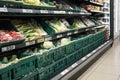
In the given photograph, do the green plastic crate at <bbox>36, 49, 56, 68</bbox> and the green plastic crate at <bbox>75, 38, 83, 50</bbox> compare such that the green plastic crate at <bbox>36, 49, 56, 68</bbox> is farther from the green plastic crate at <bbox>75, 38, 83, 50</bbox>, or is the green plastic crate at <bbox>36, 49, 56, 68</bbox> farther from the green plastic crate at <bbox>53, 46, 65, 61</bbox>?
the green plastic crate at <bbox>75, 38, 83, 50</bbox>

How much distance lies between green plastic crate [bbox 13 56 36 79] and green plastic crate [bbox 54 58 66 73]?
55 centimetres

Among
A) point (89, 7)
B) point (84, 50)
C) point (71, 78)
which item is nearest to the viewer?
point (71, 78)

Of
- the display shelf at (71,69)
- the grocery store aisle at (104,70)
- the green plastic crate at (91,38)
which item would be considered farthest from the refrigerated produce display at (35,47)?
the green plastic crate at (91,38)

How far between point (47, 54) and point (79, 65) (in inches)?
42.4

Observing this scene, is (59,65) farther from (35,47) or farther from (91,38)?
(91,38)

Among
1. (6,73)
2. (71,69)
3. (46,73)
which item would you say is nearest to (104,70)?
(71,69)

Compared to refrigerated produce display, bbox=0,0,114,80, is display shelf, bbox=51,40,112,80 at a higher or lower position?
lower

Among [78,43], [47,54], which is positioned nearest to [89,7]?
[78,43]

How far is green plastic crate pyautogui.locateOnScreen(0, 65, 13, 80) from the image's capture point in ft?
5.73

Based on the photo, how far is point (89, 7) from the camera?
5426 millimetres

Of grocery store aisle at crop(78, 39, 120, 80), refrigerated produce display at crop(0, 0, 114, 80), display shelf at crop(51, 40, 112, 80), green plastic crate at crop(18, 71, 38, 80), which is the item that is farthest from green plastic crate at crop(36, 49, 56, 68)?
grocery store aisle at crop(78, 39, 120, 80)

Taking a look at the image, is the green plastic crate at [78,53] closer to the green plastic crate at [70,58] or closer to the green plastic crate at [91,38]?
the green plastic crate at [70,58]

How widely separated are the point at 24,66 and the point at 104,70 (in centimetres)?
216

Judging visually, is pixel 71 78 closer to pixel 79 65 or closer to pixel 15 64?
pixel 79 65
